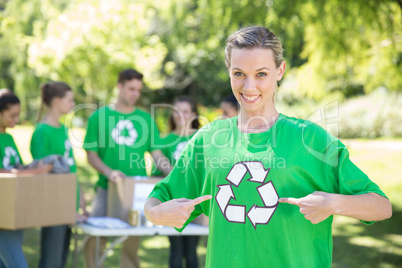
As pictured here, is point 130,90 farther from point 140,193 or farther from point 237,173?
point 237,173

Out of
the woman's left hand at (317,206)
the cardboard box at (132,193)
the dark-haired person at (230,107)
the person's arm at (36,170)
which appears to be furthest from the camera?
the dark-haired person at (230,107)

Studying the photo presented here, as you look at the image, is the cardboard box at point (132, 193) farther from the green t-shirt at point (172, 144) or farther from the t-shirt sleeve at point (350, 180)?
the t-shirt sleeve at point (350, 180)

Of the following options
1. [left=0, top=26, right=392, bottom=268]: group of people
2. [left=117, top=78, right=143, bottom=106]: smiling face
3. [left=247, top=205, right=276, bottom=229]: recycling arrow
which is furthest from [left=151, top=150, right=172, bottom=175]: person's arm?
[left=247, top=205, right=276, bottom=229]: recycling arrow

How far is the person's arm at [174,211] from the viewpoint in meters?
1.66

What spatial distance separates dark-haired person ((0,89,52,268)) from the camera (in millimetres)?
3404

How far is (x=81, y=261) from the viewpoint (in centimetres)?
573

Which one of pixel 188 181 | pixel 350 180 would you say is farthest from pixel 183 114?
pixel 350 180

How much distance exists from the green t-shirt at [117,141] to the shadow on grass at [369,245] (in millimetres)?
2849

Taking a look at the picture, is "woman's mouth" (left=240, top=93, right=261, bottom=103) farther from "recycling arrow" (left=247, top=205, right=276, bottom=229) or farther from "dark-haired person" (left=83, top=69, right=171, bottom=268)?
"dark-haired person" (left=83, top=69, right=171, bottom=268)

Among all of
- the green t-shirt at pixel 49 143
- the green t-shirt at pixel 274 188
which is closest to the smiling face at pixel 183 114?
the green t-shirt at pixel 49 143

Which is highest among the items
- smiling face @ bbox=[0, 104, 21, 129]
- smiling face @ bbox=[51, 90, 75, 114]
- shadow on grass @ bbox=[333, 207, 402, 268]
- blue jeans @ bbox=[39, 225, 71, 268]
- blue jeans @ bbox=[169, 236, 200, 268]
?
smiling face @ bbox=[51, 90, 75, 114]

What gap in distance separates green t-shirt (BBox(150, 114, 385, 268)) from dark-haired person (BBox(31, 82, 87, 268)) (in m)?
2.38

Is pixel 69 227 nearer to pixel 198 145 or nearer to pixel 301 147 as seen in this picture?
pixel 198 145

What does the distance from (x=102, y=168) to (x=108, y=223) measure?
2.09 feet
